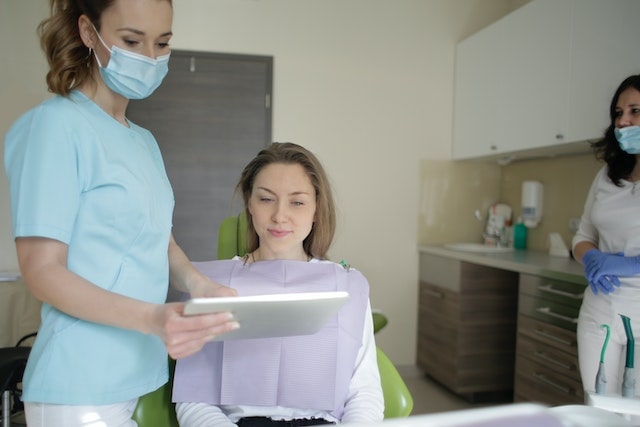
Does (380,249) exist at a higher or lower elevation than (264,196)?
lower

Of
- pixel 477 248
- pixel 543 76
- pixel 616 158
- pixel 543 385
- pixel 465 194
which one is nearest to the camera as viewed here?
pixel 616 158

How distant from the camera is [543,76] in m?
2.93

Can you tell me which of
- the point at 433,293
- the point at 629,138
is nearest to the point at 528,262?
the point at 433,293

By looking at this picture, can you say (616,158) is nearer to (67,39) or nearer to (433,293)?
(433,293)

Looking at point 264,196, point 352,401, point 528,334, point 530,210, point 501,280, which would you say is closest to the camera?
point 352,401

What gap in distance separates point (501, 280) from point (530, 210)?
58 centimetres

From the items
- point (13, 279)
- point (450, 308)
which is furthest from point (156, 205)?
point (450, 308)

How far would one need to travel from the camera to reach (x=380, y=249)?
368 cm

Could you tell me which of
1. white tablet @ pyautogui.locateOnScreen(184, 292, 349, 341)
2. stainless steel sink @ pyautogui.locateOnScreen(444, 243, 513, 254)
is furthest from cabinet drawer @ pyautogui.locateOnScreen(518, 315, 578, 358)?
white tablet @ pyautogui.locateOnScreen(184, 292, 349, 341)

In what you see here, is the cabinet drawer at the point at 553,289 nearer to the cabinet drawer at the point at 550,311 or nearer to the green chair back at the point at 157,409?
the cabinet drawer at the point at 550,311

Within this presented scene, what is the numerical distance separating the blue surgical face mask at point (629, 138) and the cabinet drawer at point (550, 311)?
0.81 metres

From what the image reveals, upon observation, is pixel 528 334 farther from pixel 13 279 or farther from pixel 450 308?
pixel 13 279

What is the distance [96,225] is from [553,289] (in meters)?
2.22

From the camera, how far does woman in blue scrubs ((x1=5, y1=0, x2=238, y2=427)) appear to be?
82 cm
